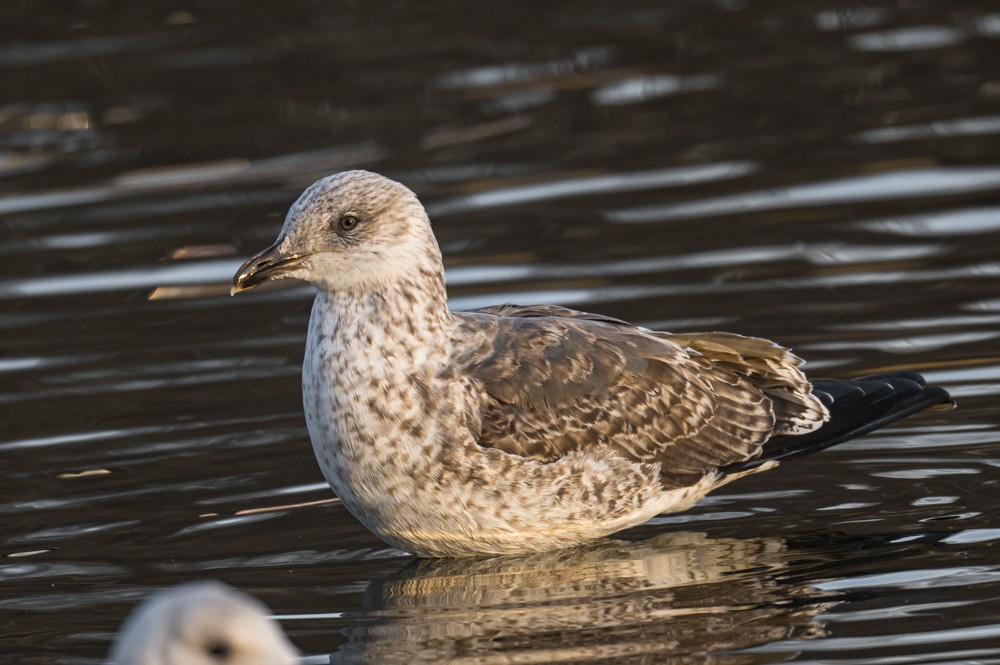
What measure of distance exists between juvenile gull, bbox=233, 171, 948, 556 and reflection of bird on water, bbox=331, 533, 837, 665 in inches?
6.5

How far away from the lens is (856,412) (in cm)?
894

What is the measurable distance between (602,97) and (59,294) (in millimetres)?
5167

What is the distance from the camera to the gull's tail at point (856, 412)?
8859 mm

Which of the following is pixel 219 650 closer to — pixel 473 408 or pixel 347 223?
pixel 473 408

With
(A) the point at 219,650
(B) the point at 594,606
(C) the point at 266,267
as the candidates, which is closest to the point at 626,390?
(B) the point at 594,606

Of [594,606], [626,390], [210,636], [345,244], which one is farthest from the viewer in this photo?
[626,390]

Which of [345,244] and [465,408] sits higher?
[345,244]

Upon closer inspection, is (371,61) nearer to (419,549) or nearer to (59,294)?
(59,294)

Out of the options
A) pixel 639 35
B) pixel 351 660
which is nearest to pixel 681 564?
pixel 351 660

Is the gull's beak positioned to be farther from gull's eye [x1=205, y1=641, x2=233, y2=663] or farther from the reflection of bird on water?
gull's eye [x1=205, y1=641, x2=233, y2=663]

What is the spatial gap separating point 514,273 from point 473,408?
13.3ft

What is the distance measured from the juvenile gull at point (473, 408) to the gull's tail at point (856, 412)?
0.03 feet

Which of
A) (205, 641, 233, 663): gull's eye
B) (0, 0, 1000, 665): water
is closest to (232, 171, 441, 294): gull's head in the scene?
(0, 0, 1000, 665): water

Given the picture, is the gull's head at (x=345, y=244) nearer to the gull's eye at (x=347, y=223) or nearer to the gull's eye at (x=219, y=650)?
the gull's eye at (x=347, y=223)
